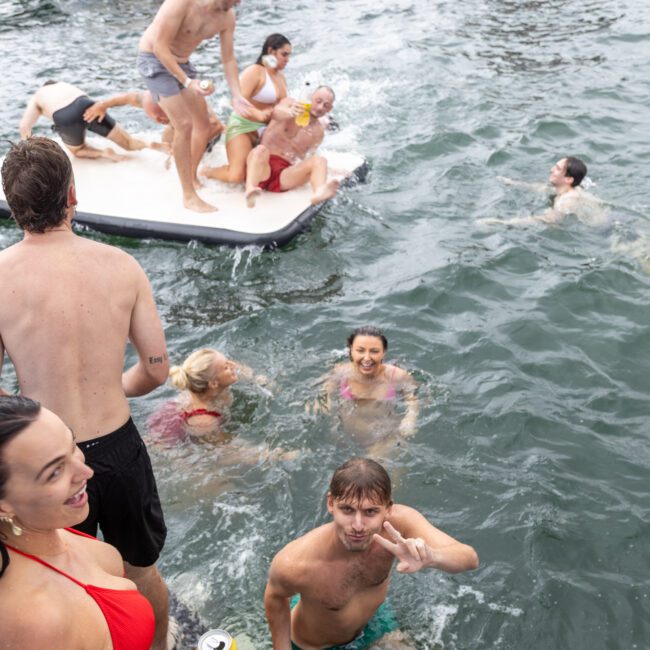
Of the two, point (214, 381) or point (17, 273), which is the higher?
point (17, 273)

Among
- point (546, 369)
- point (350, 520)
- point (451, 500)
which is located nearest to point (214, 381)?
point (451, 500)

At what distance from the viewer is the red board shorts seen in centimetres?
845

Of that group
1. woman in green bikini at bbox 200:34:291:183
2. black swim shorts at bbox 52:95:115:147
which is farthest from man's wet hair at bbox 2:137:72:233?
black swim shorts at bbox 52:95:115:147

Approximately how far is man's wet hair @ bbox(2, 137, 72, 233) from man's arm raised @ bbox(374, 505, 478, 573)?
1.86 m

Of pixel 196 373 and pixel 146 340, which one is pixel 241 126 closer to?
pixel 196 373

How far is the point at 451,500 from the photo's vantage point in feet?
16.9

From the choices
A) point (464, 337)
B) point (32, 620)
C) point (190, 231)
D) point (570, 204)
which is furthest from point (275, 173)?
point (32, 620)

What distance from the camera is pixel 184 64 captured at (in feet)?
25.1

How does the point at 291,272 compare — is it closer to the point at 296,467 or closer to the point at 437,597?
the point at 296,467

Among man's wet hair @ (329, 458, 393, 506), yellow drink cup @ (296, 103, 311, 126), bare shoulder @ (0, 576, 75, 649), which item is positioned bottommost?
yellow drink cup @ (296, 103, 311, 126)

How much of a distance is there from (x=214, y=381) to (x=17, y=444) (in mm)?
3163

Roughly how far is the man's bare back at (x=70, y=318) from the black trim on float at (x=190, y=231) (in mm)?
4435

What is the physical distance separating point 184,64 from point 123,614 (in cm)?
621

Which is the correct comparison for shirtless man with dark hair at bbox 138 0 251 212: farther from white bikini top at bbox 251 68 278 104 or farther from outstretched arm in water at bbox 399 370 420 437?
outstretched arm in water at bbox 399 370 420 437
